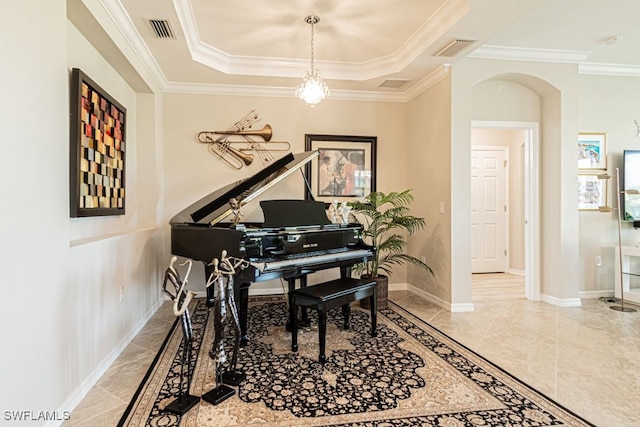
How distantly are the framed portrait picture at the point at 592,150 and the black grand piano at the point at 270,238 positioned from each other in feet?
10.1

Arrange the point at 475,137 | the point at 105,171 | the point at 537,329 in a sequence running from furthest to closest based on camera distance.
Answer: the point at 475,137 → the point at 537,329 → the point at 105,171

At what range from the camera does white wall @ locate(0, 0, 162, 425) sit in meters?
1.54

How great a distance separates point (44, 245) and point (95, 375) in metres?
1.14

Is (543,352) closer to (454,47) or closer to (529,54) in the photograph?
(454,47)

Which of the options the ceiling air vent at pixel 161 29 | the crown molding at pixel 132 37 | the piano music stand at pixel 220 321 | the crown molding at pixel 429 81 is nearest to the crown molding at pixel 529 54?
the crown molding at pixel 429 81

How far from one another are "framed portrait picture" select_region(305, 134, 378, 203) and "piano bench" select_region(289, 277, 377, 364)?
1908 millimetres

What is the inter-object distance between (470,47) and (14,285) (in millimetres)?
3942

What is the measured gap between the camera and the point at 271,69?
170 inches

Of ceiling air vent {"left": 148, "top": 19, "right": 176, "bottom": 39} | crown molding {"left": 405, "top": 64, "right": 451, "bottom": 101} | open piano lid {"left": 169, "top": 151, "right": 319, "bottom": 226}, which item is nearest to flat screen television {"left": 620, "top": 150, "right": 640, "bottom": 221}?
crown molding {"left": 405, "top": 64, "right": 451, "bottom": 101}

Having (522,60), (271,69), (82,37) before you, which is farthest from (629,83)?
(82,37)

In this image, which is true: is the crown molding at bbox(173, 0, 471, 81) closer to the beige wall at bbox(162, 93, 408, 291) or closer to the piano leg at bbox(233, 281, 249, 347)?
the beige wall at bbox(162, 93, 408, 291)

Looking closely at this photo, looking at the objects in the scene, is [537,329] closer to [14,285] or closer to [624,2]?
[624,2]

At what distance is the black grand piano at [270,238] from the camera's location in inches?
113

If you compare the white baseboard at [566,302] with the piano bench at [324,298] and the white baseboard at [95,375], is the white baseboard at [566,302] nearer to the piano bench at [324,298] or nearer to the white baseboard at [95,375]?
the piano bench at [324,298]
